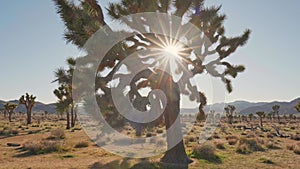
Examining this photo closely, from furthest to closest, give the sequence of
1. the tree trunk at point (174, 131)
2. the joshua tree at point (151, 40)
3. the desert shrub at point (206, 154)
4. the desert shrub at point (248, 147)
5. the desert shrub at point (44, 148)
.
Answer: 1. the desert shrub at point (248, 147)
2. the desert shrub at point (44, 148)
3. the desert shrub at point (206, 154)
4. the tree trunk at point (174, 131)
5. the joshua tree at point (151, 40)

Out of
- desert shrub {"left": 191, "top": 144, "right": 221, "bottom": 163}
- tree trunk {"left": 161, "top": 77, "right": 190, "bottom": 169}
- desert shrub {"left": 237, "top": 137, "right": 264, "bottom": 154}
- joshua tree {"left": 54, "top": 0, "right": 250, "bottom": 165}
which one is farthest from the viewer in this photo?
desert shrub {"left": 237, "top": 137, "right": 264, "bottom": 154}

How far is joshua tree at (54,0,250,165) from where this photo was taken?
9.21 m

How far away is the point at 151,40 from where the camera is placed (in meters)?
10.3

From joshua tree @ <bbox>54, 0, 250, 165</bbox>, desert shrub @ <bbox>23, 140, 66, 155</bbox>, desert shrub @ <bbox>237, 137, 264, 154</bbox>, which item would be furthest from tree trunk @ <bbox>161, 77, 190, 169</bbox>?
desert shrub @ <bbox>23, 140, 66, 155</bbox>

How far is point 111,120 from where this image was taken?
1019 cm

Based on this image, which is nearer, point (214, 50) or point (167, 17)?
point (167, 17)

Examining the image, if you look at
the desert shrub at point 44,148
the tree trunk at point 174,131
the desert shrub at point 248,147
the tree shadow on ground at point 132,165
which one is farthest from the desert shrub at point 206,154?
the desert shrub at point 44,148

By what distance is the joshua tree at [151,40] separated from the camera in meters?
9.21

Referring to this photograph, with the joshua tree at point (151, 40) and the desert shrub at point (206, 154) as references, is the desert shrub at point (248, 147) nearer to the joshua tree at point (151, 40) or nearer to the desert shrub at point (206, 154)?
the desert shrub at point (206, 154)

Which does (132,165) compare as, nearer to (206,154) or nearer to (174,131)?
(174,131)

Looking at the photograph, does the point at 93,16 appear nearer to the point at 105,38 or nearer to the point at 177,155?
the point at 105,38

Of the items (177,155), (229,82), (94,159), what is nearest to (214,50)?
Result: (229,82)

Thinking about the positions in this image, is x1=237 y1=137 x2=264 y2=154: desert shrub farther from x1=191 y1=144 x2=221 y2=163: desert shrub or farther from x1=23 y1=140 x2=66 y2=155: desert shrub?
x1=23 y1=140 x2=66 y2=155: desert shrub

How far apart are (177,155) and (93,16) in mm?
6134
